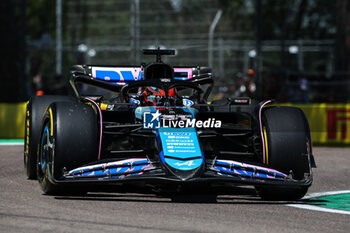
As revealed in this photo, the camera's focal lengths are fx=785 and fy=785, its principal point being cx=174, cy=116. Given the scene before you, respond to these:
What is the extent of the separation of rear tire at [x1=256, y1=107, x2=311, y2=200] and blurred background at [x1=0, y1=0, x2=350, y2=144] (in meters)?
9.83

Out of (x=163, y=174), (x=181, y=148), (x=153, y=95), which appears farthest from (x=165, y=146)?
(x=153, y=95)

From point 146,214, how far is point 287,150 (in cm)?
180

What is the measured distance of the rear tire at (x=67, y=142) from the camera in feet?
23.4

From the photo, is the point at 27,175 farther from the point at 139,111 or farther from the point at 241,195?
the point at 241,195

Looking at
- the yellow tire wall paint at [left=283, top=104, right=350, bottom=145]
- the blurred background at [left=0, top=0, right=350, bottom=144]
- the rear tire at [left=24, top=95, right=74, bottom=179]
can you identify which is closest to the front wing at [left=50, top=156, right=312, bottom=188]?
the rear tire at [left=24, top=95, right=74, bottom=179]

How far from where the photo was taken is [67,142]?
23.6 feet

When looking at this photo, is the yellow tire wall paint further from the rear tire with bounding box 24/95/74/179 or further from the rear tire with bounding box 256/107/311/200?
the rear tire with bounding box 256/107/311/200

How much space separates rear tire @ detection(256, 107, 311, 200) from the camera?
7.49 meters

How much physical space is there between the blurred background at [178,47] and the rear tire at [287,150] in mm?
9835

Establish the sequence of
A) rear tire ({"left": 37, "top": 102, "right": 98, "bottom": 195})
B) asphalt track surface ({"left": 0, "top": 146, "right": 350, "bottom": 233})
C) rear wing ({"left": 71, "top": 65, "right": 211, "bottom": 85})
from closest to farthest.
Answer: asphalt track surface ({"left": 0, "top": 146, "right": 350, "bottom": 233}) → rear tire ({"left": 37, "top": 102, "right": 98, "bottom": 195}) → rear wing ({"left": 71, "top": 65, "right": 211, "bottom": 85})

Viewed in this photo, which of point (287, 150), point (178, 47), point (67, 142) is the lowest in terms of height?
point (287, 150)

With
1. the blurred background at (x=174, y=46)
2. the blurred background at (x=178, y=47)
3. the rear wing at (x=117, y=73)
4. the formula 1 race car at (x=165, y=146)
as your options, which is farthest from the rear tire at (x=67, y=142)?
the blurred background at (x=174, y=46)

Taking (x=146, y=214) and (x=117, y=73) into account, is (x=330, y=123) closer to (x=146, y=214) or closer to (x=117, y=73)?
(x=117, y=73)

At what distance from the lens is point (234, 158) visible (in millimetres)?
8070
